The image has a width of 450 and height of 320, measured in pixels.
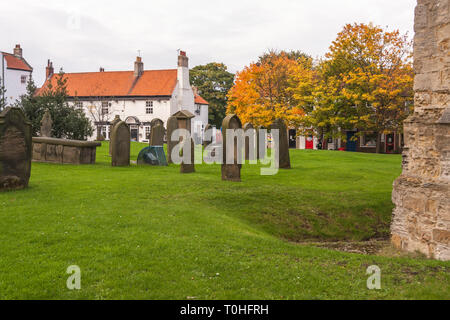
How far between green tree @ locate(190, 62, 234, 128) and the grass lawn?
52836mm

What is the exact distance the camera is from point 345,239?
34.4 feet

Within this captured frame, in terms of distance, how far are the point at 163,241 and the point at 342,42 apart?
2962 cm

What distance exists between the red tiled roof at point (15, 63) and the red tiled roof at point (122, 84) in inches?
151

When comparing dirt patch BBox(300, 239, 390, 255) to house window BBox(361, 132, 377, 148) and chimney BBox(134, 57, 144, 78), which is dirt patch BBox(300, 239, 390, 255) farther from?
chimney BBox(134, 57, 144, 78)

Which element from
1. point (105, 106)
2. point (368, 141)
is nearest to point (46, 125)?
point (368, 141)

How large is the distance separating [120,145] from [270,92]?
24.3 m

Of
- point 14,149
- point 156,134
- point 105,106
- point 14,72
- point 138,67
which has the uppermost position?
point 138,67

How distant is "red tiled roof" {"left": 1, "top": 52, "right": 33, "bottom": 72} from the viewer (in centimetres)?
5356

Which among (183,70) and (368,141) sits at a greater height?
(183,70)

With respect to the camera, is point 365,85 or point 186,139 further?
point 365,85

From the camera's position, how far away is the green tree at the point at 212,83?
6516 cm

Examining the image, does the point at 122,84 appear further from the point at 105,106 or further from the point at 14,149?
the point at 14,149

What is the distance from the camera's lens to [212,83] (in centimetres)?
6569
